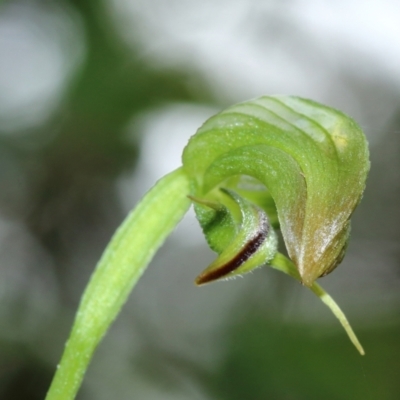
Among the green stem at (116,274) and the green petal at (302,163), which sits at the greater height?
the green petal at (302,163)

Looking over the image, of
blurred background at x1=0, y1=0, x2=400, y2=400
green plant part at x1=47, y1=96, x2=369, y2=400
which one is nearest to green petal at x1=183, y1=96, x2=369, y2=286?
green plant part at x1=47, y1=96, x2=369, y2=400

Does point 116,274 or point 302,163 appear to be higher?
point 302,163

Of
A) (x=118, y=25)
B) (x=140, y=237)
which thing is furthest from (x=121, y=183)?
(x=140, y=237)

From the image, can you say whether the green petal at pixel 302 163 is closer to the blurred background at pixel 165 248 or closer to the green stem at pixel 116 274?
the green stem at pixel 116 274

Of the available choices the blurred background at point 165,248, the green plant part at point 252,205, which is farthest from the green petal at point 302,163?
the blurred background at point 165,248

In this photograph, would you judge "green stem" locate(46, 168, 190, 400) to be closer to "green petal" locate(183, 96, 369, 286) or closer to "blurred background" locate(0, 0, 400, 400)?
"green petal" locate(183, 96, 369, 286)

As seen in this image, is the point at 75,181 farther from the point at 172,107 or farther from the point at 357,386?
the point at 357,386

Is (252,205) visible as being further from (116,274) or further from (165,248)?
(165,248)

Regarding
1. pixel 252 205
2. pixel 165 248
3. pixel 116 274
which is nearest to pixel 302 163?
pixel 252 205

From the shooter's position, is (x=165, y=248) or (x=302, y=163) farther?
(x=165, y=248)
